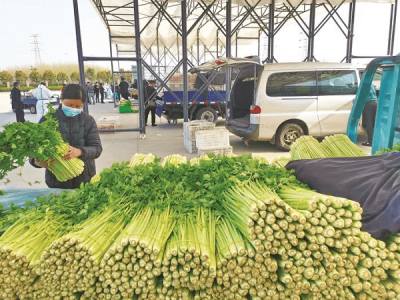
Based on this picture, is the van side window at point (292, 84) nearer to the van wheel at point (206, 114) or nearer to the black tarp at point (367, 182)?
the van wheel at point (206, 114)

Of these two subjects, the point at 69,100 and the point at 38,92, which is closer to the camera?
the point at 69,100

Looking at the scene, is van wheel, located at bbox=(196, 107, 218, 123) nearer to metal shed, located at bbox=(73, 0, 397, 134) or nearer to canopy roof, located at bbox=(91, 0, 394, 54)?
metal shed, located at bbox=(73, 0, 397, 134)

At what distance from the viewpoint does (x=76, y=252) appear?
4.99 ft

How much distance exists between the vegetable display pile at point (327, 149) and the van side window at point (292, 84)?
5.24 m

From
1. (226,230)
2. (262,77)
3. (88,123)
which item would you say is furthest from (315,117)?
(226,230)

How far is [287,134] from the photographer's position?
8.38 metres

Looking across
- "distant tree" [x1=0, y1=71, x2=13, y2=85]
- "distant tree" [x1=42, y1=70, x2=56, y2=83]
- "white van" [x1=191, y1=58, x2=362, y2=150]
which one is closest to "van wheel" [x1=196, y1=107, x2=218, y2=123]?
"white van" [x1=191, y1=58, x2=362, y2=150]

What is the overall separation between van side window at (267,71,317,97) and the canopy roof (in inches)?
158

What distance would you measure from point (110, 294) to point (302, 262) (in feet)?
3.33

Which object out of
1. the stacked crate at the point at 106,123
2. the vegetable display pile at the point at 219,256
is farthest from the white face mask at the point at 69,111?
the stacked crate at the point at 106,123

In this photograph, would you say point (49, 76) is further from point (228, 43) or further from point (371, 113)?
point (371, 113)

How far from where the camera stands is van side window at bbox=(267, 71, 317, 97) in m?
7.88

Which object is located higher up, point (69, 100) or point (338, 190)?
point (69, 100)

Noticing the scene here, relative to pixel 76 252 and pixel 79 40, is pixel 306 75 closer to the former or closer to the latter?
pixel 79 40
